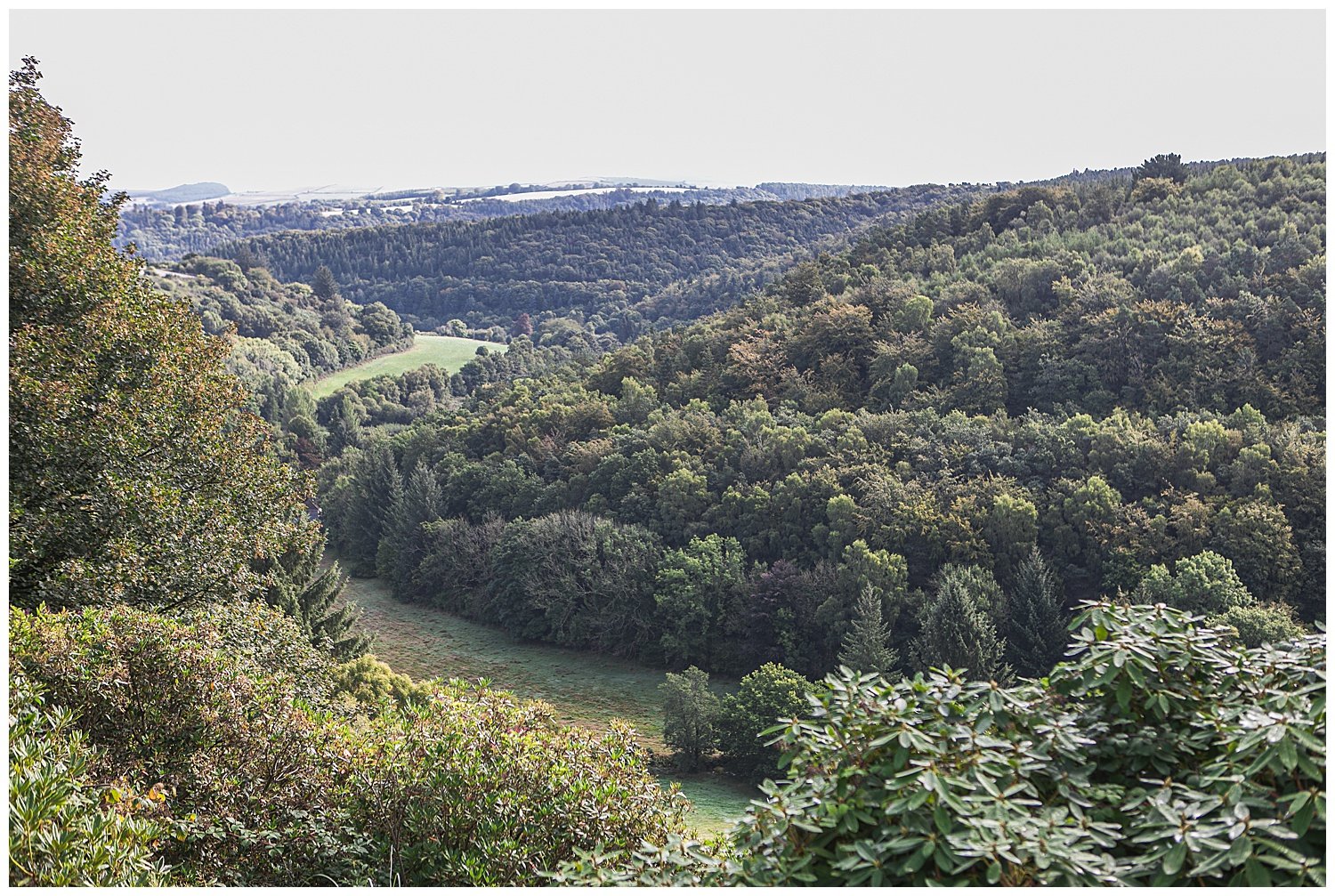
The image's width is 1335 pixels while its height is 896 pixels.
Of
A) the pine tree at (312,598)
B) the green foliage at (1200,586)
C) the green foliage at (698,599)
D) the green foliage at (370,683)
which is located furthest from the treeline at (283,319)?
the green foliage at (1200,586)

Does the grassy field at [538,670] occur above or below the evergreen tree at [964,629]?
below

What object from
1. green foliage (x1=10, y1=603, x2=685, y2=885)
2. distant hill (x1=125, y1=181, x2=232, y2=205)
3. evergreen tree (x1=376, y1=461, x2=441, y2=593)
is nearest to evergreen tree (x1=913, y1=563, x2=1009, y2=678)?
green foliage (x1=10, y1=603, x2=685, y2=885)

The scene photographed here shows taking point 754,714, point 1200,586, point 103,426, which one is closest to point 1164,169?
point 1200,586

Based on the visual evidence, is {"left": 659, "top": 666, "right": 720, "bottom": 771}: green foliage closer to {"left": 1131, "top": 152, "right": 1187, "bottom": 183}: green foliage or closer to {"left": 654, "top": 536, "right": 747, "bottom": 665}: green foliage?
{"left": 654, "top": 536, "right": 747, "bottom": 665}: green foliage

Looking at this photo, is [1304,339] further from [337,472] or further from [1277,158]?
[337,472]

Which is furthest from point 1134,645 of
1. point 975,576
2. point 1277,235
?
point 1277,235

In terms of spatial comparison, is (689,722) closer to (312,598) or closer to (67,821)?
(312,598)

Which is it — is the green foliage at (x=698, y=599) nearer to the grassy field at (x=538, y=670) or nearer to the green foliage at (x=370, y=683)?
the grassy field at (x=538, y=670)
